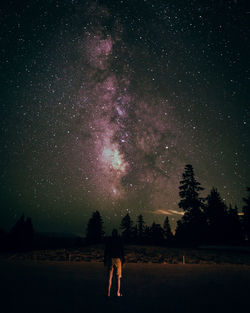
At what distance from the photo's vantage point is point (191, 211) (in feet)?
124

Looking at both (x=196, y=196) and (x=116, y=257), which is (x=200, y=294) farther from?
(x=196, y=196)

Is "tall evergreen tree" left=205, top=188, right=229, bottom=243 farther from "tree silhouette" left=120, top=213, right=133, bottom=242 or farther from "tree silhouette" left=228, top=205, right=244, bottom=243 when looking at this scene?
"tree silhouette" left=120, top=213, right=133, bottom=242

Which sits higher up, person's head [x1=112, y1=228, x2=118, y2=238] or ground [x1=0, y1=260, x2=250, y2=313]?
person's head [x1=112, y1=228, x2=118, y2=238]

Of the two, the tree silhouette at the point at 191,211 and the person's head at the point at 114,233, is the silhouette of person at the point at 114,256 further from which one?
the tree silhouette at the point at 191,211

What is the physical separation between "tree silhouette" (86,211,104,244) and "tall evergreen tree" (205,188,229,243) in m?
37.4

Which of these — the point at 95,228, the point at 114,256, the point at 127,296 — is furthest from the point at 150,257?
the point at 95,228

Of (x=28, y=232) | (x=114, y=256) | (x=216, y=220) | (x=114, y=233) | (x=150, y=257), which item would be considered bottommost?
(x=28, y=232)

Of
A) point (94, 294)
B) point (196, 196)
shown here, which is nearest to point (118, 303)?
point (94, 294)

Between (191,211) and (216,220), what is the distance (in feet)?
16.3

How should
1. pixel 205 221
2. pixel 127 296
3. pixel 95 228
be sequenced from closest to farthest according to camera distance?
pixel 127 296, pixel 205 221, pixel 95 228

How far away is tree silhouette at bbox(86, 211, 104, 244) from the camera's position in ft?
209

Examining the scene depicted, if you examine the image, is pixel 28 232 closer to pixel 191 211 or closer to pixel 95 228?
pixel 95 228

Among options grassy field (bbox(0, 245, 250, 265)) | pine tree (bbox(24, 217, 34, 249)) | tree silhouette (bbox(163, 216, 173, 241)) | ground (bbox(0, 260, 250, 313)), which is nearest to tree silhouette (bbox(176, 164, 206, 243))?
grassy field (bbox(0, 245, 250, 265))

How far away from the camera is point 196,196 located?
1556 inches
